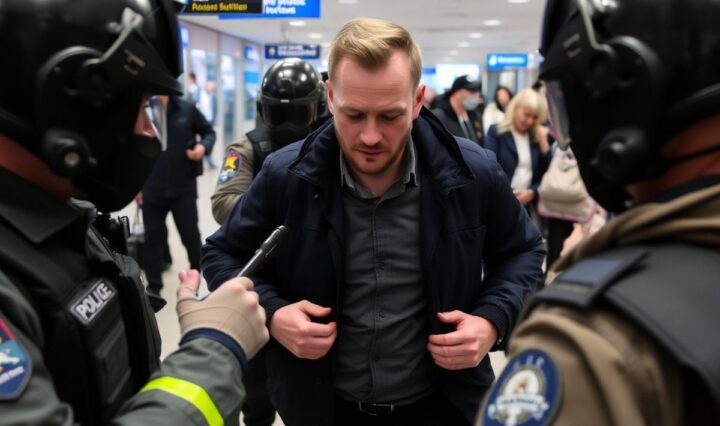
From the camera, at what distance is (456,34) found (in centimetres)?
1638

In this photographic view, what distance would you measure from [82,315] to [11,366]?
202 millimetres

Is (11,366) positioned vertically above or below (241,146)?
above

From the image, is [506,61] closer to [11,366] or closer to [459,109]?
[459,109]

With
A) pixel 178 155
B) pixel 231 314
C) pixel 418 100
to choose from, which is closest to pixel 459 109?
pixel 178 155

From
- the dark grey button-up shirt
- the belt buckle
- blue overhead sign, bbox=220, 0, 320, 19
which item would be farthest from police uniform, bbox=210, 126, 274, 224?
blue overhead sign, bbox=220, 0, 320, 19

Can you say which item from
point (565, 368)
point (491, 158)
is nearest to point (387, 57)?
point (491, 158)

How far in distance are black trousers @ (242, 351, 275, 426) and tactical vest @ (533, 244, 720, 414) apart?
1774 mm

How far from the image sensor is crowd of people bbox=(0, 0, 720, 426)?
2.07ft

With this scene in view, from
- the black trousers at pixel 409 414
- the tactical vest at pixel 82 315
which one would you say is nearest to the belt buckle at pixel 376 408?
the black trousers at pixel 409 414

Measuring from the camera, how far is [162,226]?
4.32 metres

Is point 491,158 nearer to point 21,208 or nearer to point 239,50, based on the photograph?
point 21,208

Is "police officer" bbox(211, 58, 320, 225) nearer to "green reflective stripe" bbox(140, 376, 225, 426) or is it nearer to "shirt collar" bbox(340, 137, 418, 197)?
"shirt collar" bbox(340, 137, 418, 197)

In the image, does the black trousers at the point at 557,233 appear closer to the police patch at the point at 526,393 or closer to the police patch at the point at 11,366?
the police patch at the point at 526,393

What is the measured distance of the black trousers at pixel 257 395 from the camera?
231 cm
